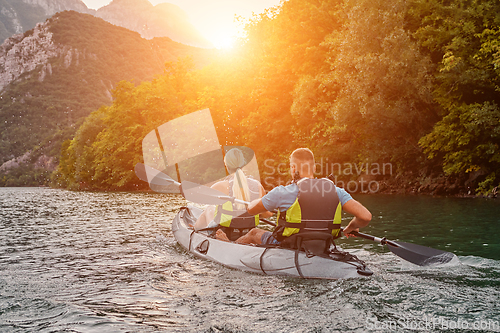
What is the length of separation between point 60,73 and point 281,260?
3674 inches

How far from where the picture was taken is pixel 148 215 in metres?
12.7

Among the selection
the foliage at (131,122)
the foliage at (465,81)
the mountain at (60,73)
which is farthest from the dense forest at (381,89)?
the mountain at (60,73)

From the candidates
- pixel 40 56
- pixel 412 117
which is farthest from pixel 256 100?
pixel 40 56

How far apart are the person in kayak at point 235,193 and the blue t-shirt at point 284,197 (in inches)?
41.6

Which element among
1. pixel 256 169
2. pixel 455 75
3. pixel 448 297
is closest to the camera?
pixel 448 297

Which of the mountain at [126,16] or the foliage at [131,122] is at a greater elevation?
the mountain at [126,16]

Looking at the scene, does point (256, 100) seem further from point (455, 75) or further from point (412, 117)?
point (455, 75)

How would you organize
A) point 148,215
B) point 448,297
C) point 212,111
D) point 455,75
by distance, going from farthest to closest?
1. point 212,111
2. point 455,75
3. point 148,215
4. point 448,297

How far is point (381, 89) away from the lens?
16469 millimetres

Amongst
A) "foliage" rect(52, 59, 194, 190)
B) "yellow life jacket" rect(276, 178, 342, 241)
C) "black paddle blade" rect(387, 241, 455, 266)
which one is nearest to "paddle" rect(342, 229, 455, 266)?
"black paddle blade" rect(387, 241, 455, 266)

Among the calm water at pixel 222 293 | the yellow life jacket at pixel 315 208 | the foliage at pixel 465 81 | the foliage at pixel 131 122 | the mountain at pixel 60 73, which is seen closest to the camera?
the calm water at pixel 222 293

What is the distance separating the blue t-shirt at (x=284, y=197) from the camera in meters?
4.44

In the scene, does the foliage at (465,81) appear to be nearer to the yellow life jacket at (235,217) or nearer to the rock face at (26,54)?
the yellow life jacket at (235,217)

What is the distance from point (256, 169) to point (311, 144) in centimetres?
516
